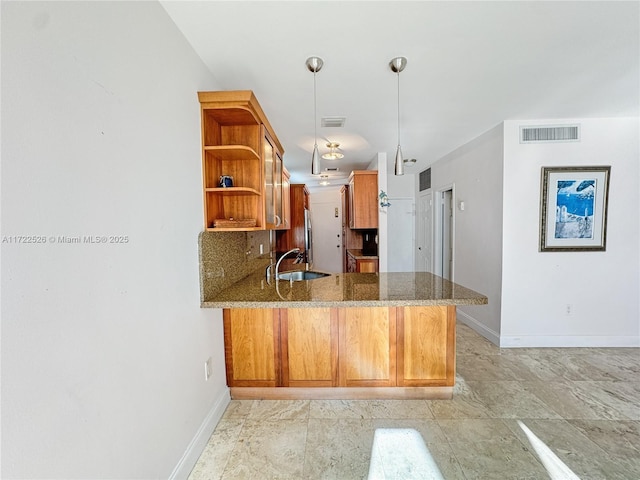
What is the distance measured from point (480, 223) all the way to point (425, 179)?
182 centimetres

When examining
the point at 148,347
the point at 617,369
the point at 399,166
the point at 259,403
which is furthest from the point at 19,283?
the point at 617,369

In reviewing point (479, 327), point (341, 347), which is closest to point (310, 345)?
point (341, 347)

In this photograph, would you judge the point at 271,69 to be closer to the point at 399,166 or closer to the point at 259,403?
the point at 399,166

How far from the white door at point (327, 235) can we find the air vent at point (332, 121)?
3659 mm

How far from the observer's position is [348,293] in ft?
6.20

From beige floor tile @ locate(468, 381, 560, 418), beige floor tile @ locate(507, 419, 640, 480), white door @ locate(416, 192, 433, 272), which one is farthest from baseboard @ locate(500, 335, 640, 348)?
white door @ locate(416, 192, 433, 272)

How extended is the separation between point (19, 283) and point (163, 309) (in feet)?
2.14

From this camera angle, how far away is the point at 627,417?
73.2 inches

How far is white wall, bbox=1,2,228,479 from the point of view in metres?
0.69

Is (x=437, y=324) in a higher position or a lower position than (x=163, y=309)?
lower

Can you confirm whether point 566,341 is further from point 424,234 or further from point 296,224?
point 296,224

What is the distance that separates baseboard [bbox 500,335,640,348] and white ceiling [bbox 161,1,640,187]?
2388mm

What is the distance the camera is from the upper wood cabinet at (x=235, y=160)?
1.72 metres

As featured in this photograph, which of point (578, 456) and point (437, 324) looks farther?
point (437, 324)
